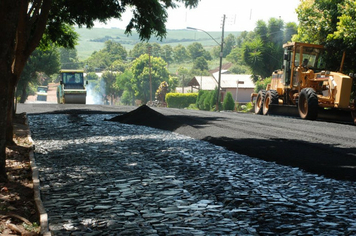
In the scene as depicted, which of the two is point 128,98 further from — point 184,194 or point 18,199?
point 184,194

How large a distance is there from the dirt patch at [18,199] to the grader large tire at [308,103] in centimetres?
1285

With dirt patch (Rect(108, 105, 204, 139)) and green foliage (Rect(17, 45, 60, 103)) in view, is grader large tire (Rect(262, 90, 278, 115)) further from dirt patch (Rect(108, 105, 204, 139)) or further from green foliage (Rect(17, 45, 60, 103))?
green foliage (Rect(17, 45, 60, 103))

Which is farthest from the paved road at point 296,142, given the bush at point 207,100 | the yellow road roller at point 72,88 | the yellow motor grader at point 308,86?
the bush at point 207,100

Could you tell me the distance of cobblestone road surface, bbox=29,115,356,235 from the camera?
593 cm

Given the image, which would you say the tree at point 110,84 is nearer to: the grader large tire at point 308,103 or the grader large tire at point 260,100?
the grader large tire at point 260,100

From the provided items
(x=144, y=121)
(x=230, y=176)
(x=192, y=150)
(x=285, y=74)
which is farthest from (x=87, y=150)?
(x=285, y=74)

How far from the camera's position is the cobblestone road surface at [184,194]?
5.93m

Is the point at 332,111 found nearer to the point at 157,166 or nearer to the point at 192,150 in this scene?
the point at 192,150

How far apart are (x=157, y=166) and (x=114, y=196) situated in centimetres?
270

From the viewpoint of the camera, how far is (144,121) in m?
20.4

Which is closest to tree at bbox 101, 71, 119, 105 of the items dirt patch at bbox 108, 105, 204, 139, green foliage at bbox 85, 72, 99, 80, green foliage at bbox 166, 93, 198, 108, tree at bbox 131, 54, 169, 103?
tree at bbox 131, 54, 169, 103

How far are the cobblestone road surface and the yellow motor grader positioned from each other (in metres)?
9.61

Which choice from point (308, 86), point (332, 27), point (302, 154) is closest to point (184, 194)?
point (302, 154)

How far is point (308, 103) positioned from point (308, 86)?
6.14ft
